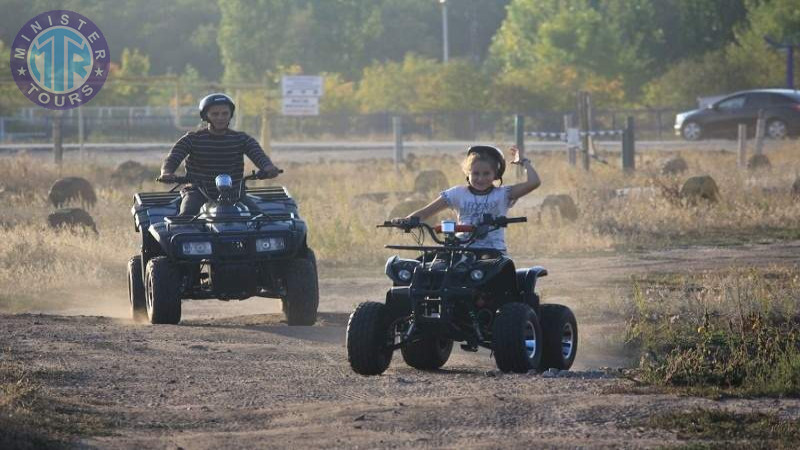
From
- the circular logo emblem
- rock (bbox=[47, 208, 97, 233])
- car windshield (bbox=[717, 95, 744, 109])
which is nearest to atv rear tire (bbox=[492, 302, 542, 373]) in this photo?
rock (bbox=[47, 208, 97, 233])

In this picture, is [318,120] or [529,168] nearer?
[529,168]

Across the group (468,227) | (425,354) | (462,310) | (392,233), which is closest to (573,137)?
(392,233)

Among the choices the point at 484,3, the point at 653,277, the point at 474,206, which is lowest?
the point at 653,277

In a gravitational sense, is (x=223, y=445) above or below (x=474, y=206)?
below

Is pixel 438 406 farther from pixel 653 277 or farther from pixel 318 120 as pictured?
pixel 318 120

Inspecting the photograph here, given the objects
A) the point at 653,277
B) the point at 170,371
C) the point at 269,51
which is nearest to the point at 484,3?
the point at 269,51

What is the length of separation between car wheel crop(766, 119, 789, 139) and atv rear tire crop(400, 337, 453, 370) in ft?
125

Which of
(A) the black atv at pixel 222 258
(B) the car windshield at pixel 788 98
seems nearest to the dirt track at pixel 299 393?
(A) the black atv at pixel 222 258

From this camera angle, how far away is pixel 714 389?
30.2ft

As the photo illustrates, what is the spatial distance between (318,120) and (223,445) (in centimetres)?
6607

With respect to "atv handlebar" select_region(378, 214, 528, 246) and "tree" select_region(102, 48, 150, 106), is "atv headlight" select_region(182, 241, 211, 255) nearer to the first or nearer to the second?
"atv handlebar" select_region(378, 214, 528, 246)

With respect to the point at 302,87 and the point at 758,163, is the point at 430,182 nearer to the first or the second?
the point at 758,163

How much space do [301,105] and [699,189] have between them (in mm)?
22211

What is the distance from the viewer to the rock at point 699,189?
82.2 feet
